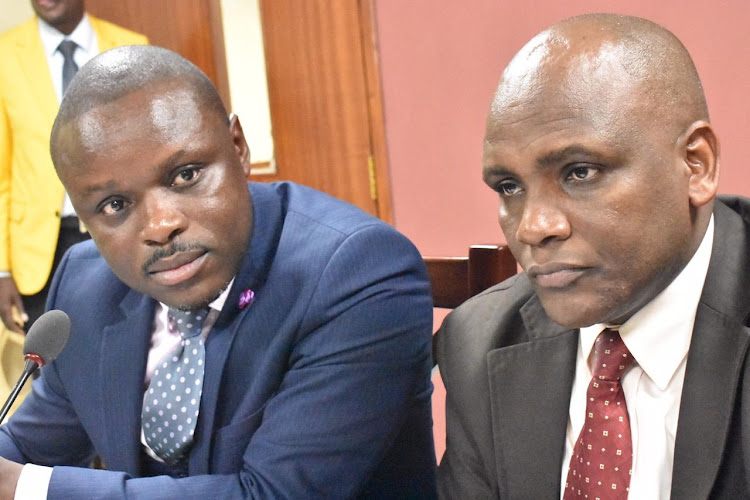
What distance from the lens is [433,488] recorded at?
5.09 ft

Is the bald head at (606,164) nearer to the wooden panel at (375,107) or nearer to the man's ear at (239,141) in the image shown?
the man's ear at (239,141)

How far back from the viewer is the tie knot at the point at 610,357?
3.58ft

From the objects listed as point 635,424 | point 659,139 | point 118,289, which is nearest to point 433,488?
point 635,424

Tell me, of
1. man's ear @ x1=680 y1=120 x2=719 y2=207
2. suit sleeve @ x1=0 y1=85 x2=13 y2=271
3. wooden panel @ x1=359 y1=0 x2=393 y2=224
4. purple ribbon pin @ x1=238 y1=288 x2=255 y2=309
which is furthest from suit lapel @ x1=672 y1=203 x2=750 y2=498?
suit sleeve @ x1=0 y1=85 x2=13 y2=271

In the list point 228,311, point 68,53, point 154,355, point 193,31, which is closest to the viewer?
point 228,311

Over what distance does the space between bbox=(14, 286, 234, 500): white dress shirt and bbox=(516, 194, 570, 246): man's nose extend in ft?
1.93

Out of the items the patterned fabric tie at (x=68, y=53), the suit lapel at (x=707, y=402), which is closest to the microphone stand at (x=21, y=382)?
the suit lapel at (x=707, y=402)

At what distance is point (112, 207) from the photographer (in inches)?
53.9

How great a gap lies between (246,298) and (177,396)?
0.63ft

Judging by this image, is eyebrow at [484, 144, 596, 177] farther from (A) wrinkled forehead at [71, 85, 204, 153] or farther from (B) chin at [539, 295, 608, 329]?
(A) wrinkled forehead at [71, 85, 204, 153]

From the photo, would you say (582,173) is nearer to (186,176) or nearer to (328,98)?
(186,176)

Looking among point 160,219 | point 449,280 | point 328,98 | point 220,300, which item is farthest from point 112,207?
point 328,98

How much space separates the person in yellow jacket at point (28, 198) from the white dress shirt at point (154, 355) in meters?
1.65

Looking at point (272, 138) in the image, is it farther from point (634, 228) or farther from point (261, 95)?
point (634, 228)
